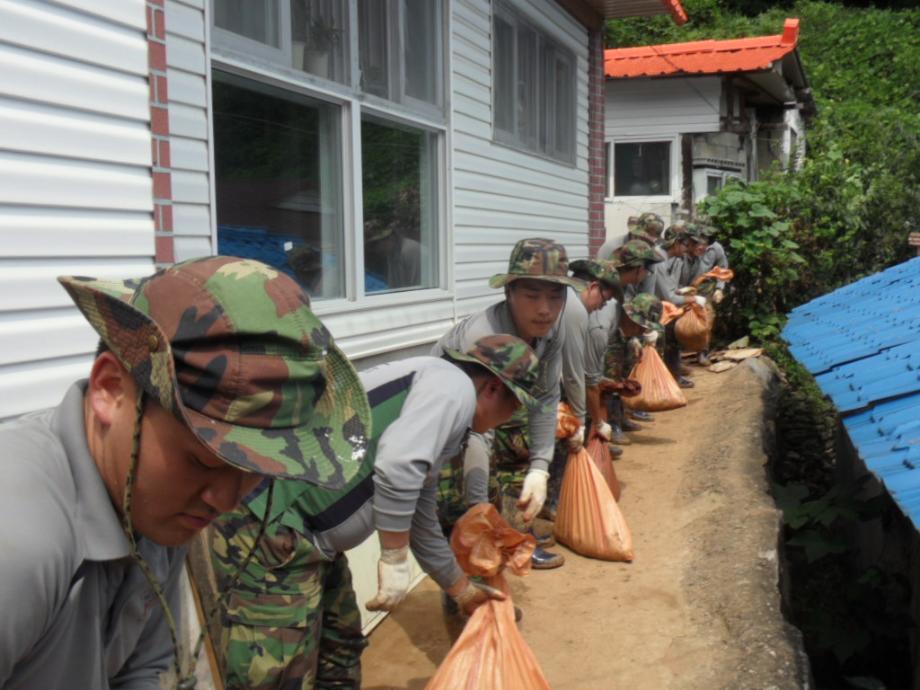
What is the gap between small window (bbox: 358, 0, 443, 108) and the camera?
489 cm

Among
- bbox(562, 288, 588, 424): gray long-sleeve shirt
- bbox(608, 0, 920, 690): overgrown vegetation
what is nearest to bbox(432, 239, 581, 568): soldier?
bbox(562, 288, 588, 424): gray long-sleeve shirt

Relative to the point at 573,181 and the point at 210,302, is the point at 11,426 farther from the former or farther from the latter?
the point at 573,181

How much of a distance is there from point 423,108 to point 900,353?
3.12 meters

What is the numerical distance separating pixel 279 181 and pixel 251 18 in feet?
2.35

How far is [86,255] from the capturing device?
284 cm

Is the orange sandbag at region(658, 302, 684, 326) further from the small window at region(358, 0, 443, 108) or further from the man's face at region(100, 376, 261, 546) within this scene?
the man's face at region(100, 376, 261, 546)

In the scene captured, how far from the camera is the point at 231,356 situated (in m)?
1.16

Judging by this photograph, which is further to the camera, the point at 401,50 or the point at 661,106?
the point at 661,106

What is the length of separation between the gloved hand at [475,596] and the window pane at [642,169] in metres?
12.5

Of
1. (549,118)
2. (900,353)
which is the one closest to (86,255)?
(900,353)

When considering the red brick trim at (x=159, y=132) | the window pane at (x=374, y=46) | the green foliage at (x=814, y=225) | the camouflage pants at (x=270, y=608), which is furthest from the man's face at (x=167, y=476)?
the green foliage at (x=814, y=225)

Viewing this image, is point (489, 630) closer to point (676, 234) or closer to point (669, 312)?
point (669, 312)

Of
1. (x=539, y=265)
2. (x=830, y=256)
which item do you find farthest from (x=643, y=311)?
(x=830, y=256)

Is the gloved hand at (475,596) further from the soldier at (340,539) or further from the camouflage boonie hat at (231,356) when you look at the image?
the camouflage boonie hat at (231,356)
